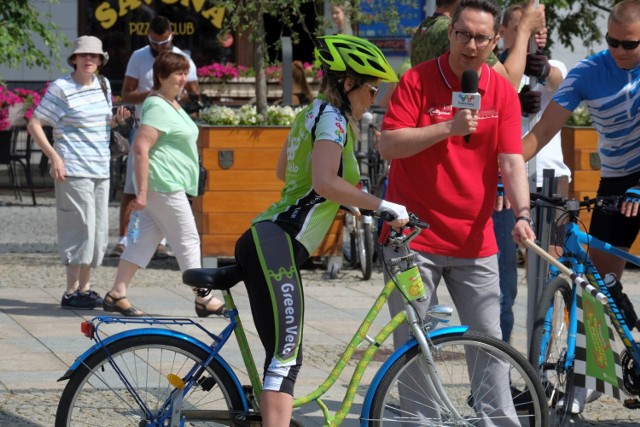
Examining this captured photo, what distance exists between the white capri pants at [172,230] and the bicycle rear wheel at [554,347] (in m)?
3.18

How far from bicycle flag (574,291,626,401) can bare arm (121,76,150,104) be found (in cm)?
616

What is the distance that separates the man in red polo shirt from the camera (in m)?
4.87

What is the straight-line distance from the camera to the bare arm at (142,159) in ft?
26.5

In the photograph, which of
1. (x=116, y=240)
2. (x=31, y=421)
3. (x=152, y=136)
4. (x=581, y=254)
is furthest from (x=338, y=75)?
(x=116, y=240)

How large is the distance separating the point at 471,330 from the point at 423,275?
0.30 metres

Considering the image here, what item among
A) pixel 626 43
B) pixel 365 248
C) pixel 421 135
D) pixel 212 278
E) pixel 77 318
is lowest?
pixel 77 318

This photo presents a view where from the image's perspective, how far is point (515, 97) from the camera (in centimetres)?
A: 505

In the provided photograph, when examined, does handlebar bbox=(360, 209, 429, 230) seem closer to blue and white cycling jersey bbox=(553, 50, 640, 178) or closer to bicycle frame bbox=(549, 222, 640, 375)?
bicycle frame bbox=(549, 222, 640, 375)

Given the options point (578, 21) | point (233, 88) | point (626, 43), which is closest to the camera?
point (626, 43)

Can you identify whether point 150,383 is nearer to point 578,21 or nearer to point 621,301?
point 621,301

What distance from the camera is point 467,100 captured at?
464 cm

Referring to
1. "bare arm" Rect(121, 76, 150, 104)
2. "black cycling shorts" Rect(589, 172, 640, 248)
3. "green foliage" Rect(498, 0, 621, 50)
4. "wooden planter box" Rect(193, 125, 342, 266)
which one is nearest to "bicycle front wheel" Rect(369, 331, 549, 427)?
"black cycling shorts" Rect(589, 172, 640, 248)

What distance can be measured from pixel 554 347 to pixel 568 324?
0.14m

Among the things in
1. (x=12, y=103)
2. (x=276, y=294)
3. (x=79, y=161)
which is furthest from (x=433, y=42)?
(x=12, y=103)
